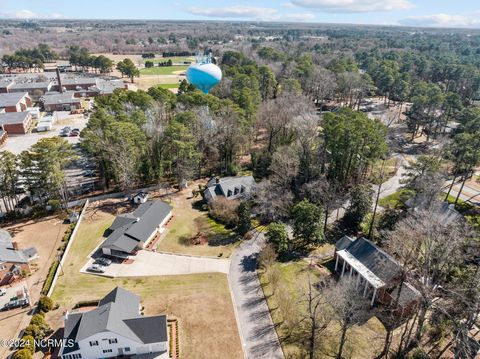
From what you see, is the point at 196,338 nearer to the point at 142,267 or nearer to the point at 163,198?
the point at 142,267

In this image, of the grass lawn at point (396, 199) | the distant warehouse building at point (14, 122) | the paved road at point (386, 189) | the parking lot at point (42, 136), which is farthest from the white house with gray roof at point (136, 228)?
the distant warehouse building at point (14, 122)

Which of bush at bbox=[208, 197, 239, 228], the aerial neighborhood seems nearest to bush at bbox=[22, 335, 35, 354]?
the aerial neighborhood

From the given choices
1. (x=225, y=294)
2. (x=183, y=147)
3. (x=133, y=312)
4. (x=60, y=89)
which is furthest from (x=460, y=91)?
(x=60, y=89)

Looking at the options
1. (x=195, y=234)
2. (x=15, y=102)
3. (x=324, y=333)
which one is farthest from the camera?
(x=15, y=102)

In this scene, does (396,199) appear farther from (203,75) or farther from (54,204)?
(54,204)

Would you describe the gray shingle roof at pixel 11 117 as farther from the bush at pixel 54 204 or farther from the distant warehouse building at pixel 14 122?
the bush at pixel 54 204

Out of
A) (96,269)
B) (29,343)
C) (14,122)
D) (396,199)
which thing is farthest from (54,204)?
(396,199)

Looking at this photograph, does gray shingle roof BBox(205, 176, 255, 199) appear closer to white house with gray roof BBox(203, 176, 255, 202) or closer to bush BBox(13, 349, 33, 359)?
white house with gray roof BBox(203, 176, 255, 202)
